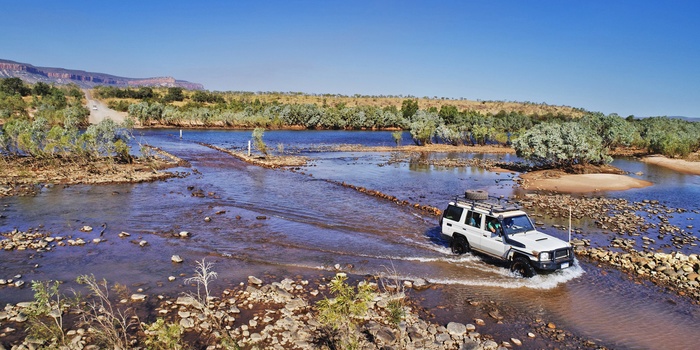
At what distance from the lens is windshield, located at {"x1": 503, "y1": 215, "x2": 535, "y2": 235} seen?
15.3 meters

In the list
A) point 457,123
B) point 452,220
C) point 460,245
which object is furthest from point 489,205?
point 457,123

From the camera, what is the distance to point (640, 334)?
452 inches

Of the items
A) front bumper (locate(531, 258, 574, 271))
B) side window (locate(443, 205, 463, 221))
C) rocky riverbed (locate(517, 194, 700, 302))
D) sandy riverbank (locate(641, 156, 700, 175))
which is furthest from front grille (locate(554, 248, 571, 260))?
sandy riverbank (locate(641, 156, 700, 175))

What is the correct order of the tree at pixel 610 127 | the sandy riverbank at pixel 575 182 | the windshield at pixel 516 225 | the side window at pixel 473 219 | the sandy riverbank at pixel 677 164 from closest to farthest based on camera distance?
the windshield at pixel 516 225 < the side window at pixel 473 219 < the sandy riverbank at pixel 575 182 < the sandy riverbank at pixel 677 164 < the tree at pixel 610 127

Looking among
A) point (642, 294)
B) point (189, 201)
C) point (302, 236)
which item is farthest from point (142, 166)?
point (642, 294)

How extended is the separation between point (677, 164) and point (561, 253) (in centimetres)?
5373

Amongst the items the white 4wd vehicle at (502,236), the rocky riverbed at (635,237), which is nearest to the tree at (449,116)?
the rocky riverbed at (635,237)

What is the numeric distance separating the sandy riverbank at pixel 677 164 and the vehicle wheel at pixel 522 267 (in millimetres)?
47857

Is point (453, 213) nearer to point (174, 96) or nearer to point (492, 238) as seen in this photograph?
point (492, 238)

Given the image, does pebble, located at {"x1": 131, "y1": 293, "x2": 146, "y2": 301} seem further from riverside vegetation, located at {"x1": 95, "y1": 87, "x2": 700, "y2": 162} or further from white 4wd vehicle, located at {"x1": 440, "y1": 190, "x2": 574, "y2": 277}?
riverside vegetation, located at {"x1": 95, "y1": 87, "x2": 700, "y2": 162}

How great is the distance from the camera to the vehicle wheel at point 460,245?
16.7 m

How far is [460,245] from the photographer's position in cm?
1689

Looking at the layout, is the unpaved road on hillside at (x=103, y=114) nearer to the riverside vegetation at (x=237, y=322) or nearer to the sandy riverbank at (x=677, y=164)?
the riverside vegetation at (x=237, y=322)

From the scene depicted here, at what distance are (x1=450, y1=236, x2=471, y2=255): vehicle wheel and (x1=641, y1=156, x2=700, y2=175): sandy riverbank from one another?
47.3 m
